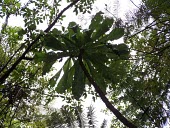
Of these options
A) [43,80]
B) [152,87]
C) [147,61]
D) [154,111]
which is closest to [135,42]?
[147,61]

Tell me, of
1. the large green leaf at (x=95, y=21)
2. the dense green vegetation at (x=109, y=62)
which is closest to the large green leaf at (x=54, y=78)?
the dense green vegetation at (x=109, y=62)

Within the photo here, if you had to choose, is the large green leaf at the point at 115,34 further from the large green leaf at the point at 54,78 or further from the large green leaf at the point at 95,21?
the large green leaf at the point at 54,78

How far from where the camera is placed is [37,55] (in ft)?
12.5

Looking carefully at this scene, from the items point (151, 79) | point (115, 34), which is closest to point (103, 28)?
point (115, 34)

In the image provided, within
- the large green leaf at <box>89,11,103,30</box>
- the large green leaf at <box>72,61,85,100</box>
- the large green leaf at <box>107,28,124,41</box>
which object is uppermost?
the large green leaf at <box>89,11,103,30</box>

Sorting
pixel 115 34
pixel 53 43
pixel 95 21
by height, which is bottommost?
pixel 115 34

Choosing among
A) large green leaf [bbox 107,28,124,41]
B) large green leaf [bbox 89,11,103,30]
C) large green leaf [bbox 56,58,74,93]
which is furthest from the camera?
large green leaf [bbox 56,58,74,93]

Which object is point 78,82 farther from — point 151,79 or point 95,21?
point 151,79

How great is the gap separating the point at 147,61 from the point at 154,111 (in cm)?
89

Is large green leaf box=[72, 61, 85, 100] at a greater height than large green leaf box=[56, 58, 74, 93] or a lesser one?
lesser

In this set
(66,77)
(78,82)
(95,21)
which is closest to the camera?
(95,21)

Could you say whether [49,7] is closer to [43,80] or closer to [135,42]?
[135,42]

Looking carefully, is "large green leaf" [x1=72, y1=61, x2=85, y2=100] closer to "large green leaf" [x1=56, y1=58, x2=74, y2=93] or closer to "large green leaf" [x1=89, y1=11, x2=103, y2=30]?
Answer: "large green leaf" [x1=56, y1=58, x2=74, y2=93]


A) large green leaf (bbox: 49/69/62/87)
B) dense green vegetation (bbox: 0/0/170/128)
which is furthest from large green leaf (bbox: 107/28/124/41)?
large green leaf (bbox: 49/69/62/87)
